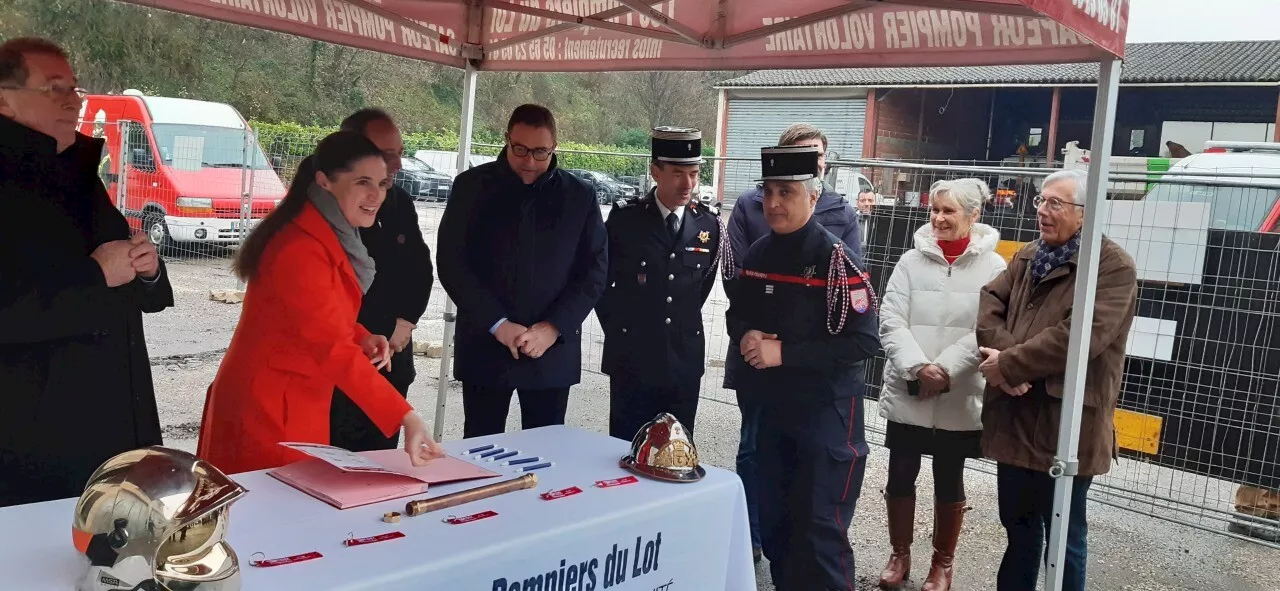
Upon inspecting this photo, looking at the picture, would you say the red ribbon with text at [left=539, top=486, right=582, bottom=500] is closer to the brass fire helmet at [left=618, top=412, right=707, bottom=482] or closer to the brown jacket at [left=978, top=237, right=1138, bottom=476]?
the brass fire helmet at [left=618, top=412, right=707, bottom=482]

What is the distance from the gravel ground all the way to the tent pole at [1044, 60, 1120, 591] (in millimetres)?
1208

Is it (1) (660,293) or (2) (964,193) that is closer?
(1) (660,293)

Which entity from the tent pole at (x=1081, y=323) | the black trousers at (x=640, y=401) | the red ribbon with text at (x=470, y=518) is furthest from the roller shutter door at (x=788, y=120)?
the red ribbon with text at (x=470, y=518)

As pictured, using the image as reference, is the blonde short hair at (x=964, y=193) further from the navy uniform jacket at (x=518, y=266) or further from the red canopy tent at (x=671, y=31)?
the navy uniform jacket at (x=518, y=266)

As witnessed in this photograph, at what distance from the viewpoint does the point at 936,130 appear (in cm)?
2848

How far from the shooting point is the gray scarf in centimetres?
242

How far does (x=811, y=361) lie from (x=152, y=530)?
2083 mm

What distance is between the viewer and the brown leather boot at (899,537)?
155 inches

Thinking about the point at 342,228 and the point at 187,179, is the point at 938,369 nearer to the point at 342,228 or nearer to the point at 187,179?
the point at 342,228

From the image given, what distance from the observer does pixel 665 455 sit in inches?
94.4

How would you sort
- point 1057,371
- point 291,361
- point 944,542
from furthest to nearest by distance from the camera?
point 944,542 < point 1057,371 < point 291,361

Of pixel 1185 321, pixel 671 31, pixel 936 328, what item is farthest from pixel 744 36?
pixel 1185 321

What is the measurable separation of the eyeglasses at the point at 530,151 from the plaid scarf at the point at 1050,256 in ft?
5.88

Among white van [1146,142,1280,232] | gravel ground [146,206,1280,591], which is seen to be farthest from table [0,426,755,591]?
white van [1146,142,1280,232]
